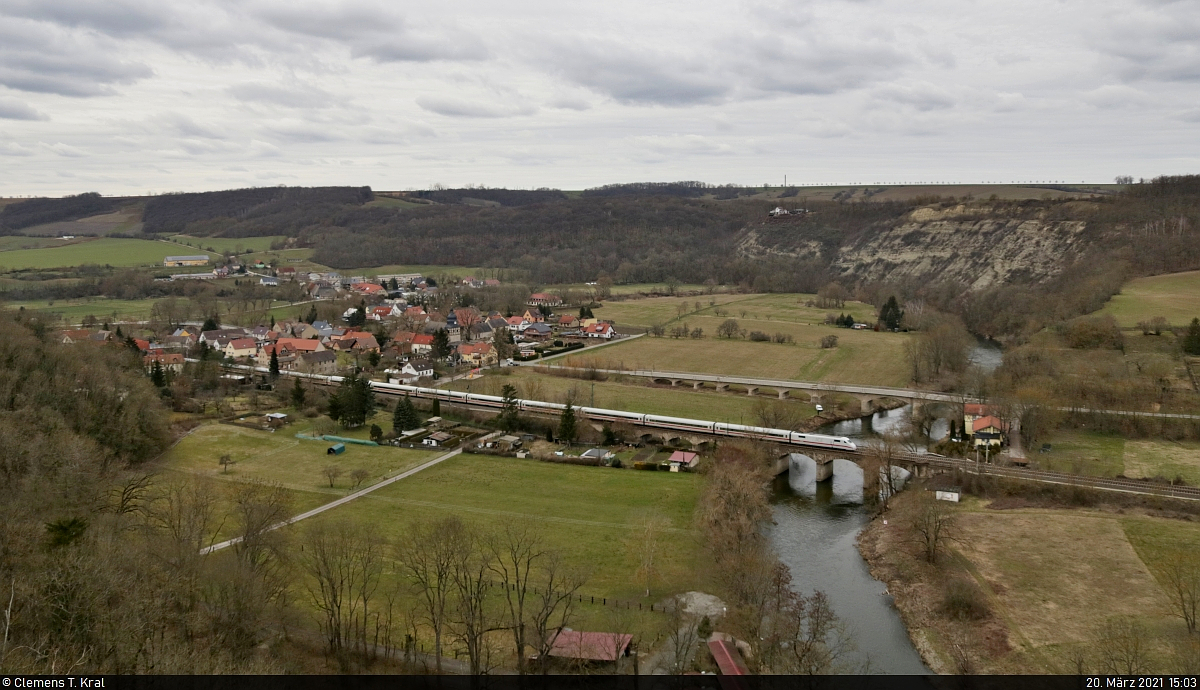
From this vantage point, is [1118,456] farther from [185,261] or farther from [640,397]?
[185,261]

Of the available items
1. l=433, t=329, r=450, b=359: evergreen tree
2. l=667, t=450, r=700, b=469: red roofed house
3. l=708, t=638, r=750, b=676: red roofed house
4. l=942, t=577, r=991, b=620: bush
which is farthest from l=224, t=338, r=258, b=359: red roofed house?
l=942, t=577, r=991, b=620: bush

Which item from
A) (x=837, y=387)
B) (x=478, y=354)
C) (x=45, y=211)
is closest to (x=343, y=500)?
(x=478, y=354)

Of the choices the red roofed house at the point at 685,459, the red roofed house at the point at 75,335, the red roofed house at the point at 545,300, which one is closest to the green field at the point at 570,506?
the red roofed house at the point at 685,459

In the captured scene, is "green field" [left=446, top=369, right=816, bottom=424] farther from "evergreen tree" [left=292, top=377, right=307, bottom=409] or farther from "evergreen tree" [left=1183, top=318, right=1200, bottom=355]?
"evergreen tree" [left=1183, top=318, right=1200, bottom=355]

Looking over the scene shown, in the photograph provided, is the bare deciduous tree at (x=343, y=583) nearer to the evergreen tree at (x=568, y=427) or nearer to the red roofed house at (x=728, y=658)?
the red roofed house at (x=728, y=658)
